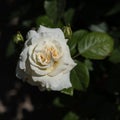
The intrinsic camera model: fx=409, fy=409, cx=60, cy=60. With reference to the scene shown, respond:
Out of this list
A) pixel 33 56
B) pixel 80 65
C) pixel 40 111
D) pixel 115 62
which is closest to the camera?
pixel 33 56

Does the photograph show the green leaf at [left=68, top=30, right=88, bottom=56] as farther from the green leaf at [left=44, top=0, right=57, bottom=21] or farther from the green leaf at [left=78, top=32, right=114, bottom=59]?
the green leaf at [left=44, top=0, right=57, bottom=21]

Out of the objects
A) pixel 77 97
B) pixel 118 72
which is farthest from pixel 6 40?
pixel 118 72

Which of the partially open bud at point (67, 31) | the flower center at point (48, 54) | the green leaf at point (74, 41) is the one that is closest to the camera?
the flower center at point (48, 54)

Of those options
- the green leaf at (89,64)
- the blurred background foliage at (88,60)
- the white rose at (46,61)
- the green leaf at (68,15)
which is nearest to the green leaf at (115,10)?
the blurred background foliage at (88,60)

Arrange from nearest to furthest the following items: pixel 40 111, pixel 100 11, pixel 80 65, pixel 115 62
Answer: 1. pixel 80 65
2. pixel 115 62
3. pixel 100 11
4. pixel 40 111

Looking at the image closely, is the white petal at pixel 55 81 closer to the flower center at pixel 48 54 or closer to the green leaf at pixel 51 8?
the flower center at pixel 48 54

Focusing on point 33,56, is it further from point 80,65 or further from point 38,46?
point 80,65

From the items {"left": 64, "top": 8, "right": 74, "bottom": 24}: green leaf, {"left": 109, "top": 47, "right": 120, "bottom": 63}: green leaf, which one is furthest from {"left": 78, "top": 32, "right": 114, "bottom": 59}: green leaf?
{"left": 64, "top": 8, "right": 74, "bottom": 24}: green leaf
